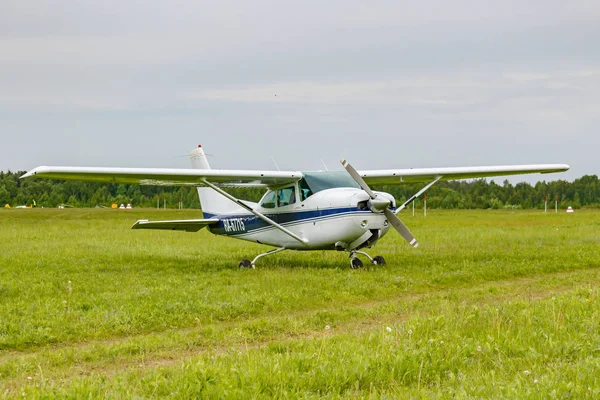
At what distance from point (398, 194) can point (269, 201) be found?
58.0 m

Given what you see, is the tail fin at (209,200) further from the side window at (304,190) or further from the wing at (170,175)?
the side window at (304,190)

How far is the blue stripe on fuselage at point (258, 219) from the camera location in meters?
16.0

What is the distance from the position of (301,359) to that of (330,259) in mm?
12429

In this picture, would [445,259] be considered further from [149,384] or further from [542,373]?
[149,384]

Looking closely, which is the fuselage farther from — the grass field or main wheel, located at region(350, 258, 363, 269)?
the grass field

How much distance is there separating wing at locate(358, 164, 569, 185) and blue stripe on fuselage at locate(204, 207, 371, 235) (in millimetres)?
2161

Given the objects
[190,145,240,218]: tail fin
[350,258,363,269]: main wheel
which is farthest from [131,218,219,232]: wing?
[350,258,363,269]: main wheel

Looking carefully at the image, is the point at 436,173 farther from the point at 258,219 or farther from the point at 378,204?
the point at 258,219

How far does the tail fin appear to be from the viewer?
1914 centimetres

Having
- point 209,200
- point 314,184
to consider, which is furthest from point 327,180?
point 209,200

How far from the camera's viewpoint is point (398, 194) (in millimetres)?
74625

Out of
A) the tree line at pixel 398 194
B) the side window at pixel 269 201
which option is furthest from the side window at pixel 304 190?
the tree line at pixel 398 194

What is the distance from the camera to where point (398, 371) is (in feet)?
21.0

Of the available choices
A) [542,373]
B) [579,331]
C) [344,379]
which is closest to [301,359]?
[344,379]
